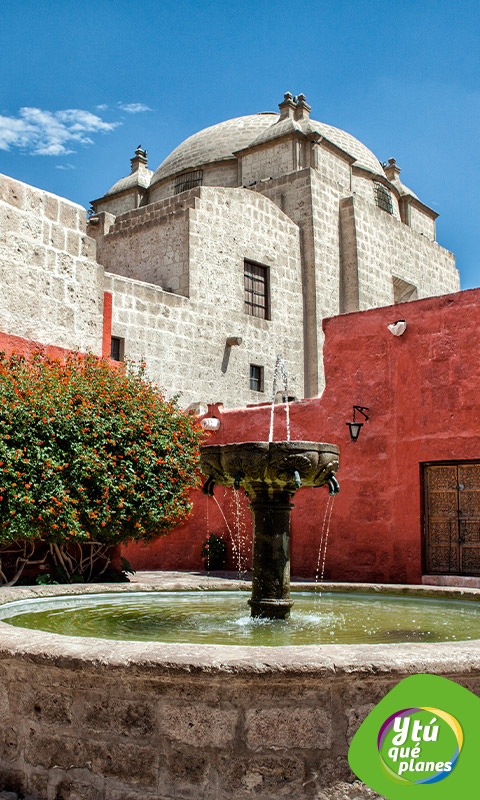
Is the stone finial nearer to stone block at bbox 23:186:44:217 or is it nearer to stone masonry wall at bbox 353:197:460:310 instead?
stone masonry wall at bbox 353:197:460:310

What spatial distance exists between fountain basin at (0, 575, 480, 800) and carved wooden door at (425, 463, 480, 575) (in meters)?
6.53

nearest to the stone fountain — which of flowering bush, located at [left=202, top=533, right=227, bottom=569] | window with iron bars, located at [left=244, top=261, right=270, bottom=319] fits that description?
flowering bush, located at [left=202, top=533, right=227, bottom=569]

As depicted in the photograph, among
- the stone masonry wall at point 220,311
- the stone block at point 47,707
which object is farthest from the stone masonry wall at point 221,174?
the stone block at point 47,707

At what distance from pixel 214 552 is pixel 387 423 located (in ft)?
11.6

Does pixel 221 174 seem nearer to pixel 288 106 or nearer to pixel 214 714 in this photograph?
A: pixel 288 106

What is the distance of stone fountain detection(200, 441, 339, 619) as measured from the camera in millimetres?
4750

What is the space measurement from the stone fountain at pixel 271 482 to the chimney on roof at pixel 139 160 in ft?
69.6

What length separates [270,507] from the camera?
5000 millimetres

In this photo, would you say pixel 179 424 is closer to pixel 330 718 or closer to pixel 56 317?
pixel 56 317

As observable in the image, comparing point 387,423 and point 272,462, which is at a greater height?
point 387,423

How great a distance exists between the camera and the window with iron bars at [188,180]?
2142cm

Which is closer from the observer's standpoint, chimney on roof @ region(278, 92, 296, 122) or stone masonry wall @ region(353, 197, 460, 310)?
stone masonry wall @ region(353, 197, 460, 310)

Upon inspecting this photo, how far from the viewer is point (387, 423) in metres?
10.2

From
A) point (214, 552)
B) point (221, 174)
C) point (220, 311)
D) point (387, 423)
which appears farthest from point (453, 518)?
point (221, 174)
